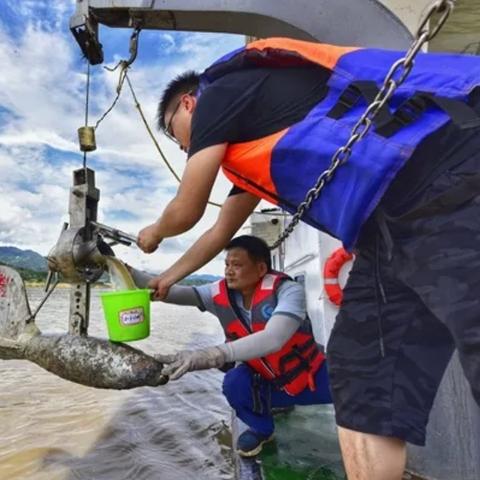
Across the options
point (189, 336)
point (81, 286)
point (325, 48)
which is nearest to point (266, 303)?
point (81, 286)

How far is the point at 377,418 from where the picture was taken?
133 centimetres

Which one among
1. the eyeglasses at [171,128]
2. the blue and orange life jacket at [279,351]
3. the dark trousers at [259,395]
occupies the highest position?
the eyeglasses at [171,128]

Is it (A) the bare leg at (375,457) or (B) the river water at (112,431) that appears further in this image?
(B) the river water at (112,431)

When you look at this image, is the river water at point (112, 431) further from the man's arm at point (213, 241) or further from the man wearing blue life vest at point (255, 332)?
the man's arm at point (213, 241)

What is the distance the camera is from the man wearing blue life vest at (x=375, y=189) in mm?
1185

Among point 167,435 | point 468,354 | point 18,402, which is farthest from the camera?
point 18,402

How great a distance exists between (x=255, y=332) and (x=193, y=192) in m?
1.33

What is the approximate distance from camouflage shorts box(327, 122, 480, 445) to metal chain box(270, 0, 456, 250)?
18 centimetres

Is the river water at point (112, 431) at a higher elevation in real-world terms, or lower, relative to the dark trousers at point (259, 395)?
lower

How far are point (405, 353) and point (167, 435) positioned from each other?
8.56 feet

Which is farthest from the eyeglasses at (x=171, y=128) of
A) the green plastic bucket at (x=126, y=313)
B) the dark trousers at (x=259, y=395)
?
the dark trousers at (x=259, y=395)

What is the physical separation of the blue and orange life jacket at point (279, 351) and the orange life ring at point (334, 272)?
9.6 inches

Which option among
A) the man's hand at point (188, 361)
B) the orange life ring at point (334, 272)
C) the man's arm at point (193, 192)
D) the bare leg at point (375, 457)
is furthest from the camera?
the orange life ring at point (334, 272)

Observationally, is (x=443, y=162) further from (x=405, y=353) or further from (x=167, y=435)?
(x=167, y=435)
